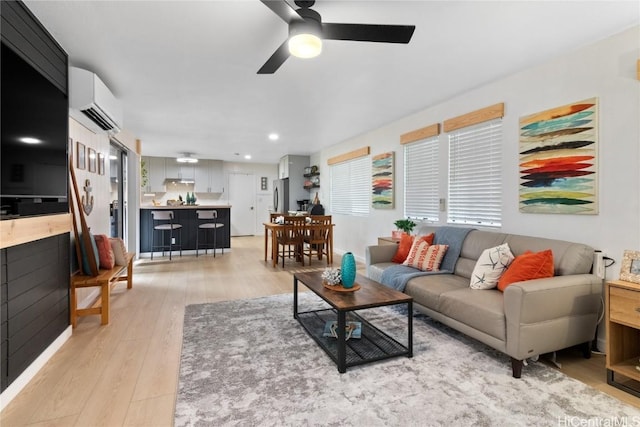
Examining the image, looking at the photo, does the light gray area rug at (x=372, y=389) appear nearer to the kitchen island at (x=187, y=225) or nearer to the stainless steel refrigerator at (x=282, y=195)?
the kitchen island at (x=187, y=225)

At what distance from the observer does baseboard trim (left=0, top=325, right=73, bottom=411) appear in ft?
5.94

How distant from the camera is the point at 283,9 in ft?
5.84

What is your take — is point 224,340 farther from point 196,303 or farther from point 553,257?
point 553,257

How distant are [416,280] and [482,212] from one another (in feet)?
4.27

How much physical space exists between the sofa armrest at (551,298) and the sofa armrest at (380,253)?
1821mm

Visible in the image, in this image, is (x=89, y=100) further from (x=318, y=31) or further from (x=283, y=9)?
(x=318, y=31)

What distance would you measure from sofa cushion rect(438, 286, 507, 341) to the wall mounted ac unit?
360 centimetres

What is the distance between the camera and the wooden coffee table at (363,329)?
220 centimetres

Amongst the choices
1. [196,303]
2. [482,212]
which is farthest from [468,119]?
[196,303]

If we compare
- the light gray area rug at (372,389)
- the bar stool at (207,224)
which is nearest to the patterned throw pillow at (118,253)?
the light gray area rug at (372,389)

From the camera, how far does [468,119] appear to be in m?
3.71

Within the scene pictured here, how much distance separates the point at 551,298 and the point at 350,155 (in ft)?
15.3

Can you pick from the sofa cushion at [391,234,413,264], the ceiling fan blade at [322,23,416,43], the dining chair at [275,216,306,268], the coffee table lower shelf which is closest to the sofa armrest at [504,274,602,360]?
the coffee table lower shelf

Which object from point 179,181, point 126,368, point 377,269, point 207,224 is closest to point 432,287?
point 377,269
